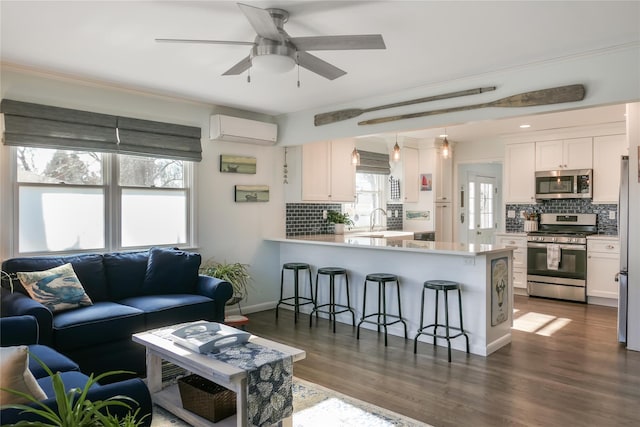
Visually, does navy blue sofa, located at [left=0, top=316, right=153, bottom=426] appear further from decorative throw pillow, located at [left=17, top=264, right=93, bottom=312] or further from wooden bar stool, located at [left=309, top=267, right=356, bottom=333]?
wooden bar stool, located at [left=309, top=267, right=356, bottom=333]

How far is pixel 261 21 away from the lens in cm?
229

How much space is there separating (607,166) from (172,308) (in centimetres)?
584

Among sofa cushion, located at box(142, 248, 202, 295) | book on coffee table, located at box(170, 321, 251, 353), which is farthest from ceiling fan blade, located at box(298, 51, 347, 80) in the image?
sofa cushion, located at box(142, 248, 202, 295)

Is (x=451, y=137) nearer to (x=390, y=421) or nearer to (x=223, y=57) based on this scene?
(x=223, y=57)

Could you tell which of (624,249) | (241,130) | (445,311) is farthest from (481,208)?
(241,130)

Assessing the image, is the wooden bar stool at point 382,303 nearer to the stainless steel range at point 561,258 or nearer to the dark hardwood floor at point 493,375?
the dark hardwood floor at point 493,375

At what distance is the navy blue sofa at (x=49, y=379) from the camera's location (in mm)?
1604

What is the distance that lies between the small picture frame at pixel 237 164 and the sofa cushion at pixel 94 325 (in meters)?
2.08

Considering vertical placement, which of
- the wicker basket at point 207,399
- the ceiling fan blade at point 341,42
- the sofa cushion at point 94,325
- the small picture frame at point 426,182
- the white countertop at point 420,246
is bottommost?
the wicker basket at point 207,399

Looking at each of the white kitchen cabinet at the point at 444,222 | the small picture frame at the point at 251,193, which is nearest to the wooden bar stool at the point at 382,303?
the small picture frame at the point at 251,193

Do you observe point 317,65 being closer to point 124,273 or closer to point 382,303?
point 124,273

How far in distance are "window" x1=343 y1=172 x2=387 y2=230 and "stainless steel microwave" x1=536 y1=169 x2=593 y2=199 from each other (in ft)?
7.78

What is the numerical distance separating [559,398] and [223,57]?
3435 millimetres

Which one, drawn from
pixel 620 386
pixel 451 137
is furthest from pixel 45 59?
pixel 451 137
